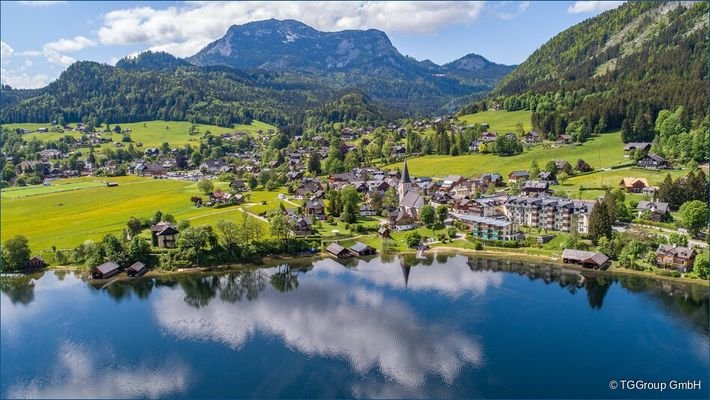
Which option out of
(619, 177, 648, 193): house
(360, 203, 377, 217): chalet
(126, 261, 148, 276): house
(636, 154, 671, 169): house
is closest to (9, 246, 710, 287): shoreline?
(126, 261, 148, 276): house

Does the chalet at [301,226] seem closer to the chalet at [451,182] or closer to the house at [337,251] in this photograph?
the house at [337,251]

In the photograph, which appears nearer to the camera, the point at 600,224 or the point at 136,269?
the point at 136,269

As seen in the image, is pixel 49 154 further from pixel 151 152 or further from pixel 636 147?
pixel 636 147

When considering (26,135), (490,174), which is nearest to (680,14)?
(490,174)

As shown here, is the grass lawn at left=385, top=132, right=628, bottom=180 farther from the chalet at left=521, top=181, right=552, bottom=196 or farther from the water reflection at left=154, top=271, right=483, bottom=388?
the water reflection at left=154, top=271, right=483, bottom=388

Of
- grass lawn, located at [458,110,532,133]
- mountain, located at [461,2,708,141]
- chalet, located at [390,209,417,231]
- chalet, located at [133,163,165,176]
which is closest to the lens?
chalet, located at [390,209,417,231]

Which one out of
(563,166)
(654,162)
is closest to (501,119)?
(563,166)

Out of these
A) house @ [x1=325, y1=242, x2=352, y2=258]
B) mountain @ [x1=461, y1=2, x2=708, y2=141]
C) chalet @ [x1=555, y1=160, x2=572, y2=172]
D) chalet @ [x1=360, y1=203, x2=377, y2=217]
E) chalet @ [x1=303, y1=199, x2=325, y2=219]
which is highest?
mountain @ [x1=461, y1=2, x2=708, y2=141]

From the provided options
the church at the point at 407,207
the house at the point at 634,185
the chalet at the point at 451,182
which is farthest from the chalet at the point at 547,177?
the church at the point at 407,207
